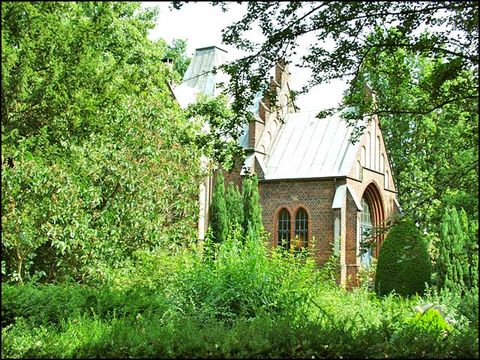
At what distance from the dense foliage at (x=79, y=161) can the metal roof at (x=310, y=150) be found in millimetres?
12353

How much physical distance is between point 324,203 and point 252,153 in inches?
158

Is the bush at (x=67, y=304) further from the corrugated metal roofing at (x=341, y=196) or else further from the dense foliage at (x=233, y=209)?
the corrugated metal roofing at (x=341, y=196)

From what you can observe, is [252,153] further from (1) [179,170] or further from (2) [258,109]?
(1) [179,170]

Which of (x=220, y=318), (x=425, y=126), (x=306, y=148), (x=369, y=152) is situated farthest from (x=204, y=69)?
(x=220, y=318)

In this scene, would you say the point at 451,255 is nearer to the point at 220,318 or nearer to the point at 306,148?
the point at 220,318

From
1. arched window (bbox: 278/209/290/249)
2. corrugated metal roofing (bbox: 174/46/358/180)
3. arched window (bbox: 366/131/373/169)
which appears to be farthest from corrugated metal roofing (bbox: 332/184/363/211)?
arched window (bbox: 366/131/373/169)

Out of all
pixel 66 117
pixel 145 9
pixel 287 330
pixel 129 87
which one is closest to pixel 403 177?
pixel 145 9

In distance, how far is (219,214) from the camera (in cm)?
2350

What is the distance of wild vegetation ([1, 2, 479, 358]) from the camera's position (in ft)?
17.6

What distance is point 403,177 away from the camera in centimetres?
2945

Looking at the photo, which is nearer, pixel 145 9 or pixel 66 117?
pixel 66 117

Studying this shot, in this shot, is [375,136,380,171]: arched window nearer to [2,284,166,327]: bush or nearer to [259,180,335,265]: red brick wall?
[259,180,335,265]: red brick wall

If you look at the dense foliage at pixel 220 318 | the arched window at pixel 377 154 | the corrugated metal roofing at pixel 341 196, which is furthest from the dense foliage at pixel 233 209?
the dense foliage at pixel 220 318

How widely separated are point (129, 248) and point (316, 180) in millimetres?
14918
